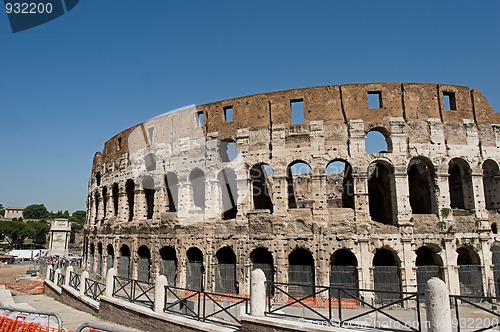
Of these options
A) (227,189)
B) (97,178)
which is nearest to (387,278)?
(227,189)

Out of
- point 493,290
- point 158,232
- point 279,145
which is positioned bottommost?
point 493,290

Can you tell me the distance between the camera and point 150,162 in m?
22.2

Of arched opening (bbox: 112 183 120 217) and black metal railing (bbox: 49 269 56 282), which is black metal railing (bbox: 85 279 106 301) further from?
arched opening (bbox: 112 183 120 217)

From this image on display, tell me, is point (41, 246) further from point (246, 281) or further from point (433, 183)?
point (433, 183)

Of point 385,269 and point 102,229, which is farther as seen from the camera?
point 102,229

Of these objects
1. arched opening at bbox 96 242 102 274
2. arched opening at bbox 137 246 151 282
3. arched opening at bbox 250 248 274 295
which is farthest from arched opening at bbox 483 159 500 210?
arched opening at bbox 96 242 102 274

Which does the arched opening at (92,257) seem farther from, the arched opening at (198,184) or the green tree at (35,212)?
the green tree at (35,212)

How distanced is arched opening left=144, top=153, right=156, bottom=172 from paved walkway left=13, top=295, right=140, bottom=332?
843 cm

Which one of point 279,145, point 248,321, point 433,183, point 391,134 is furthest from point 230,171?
point 248,321

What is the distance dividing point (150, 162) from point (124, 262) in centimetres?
606

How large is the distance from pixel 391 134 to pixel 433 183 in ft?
9.61

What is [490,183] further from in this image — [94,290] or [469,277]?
[94,290]

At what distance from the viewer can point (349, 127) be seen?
16688 mm

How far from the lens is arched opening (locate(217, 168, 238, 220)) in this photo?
18953mm
